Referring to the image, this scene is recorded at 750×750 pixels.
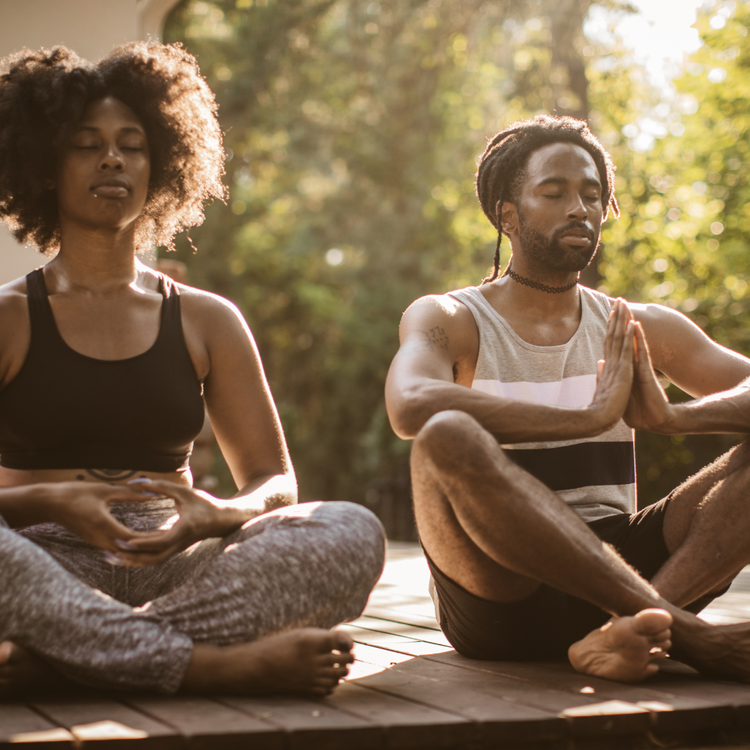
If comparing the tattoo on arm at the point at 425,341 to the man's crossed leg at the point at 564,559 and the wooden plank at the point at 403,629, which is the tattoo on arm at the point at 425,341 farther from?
the wooden plank at the point at 403,629

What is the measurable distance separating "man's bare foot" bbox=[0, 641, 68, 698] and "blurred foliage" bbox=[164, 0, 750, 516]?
21.4 feet

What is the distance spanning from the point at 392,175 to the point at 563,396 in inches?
487

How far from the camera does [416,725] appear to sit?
64.3 inches

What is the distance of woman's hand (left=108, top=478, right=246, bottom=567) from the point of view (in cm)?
189

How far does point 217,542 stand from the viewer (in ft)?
6.97

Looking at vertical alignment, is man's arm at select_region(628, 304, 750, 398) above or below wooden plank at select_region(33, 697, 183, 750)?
above

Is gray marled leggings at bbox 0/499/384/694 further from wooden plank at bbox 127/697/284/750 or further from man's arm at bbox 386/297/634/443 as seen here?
man's arm at bbox 386/297/634/443

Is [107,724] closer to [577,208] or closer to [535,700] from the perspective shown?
[535,700]

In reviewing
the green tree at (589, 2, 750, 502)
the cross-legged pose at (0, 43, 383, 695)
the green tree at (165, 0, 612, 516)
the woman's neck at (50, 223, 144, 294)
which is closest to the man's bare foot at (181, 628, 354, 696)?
the cross-legged pose at (0, 43, 383, 695)

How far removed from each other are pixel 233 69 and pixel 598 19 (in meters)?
5.66

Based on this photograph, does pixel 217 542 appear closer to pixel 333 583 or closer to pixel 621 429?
pixel 333 583

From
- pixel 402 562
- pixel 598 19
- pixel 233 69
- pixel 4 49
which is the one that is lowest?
pixel 402 562

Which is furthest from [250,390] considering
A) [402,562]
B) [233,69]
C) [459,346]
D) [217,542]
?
[233,69]

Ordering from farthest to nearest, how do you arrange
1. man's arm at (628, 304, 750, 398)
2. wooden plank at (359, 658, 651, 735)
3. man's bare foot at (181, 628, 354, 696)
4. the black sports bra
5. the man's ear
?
the man's ear → man's arm at (628, 304, 750, 398) → the black sports bra → man's bare foot at (181, 628, 354, 696) → wooden plank at (359, 658, 651, 735)
